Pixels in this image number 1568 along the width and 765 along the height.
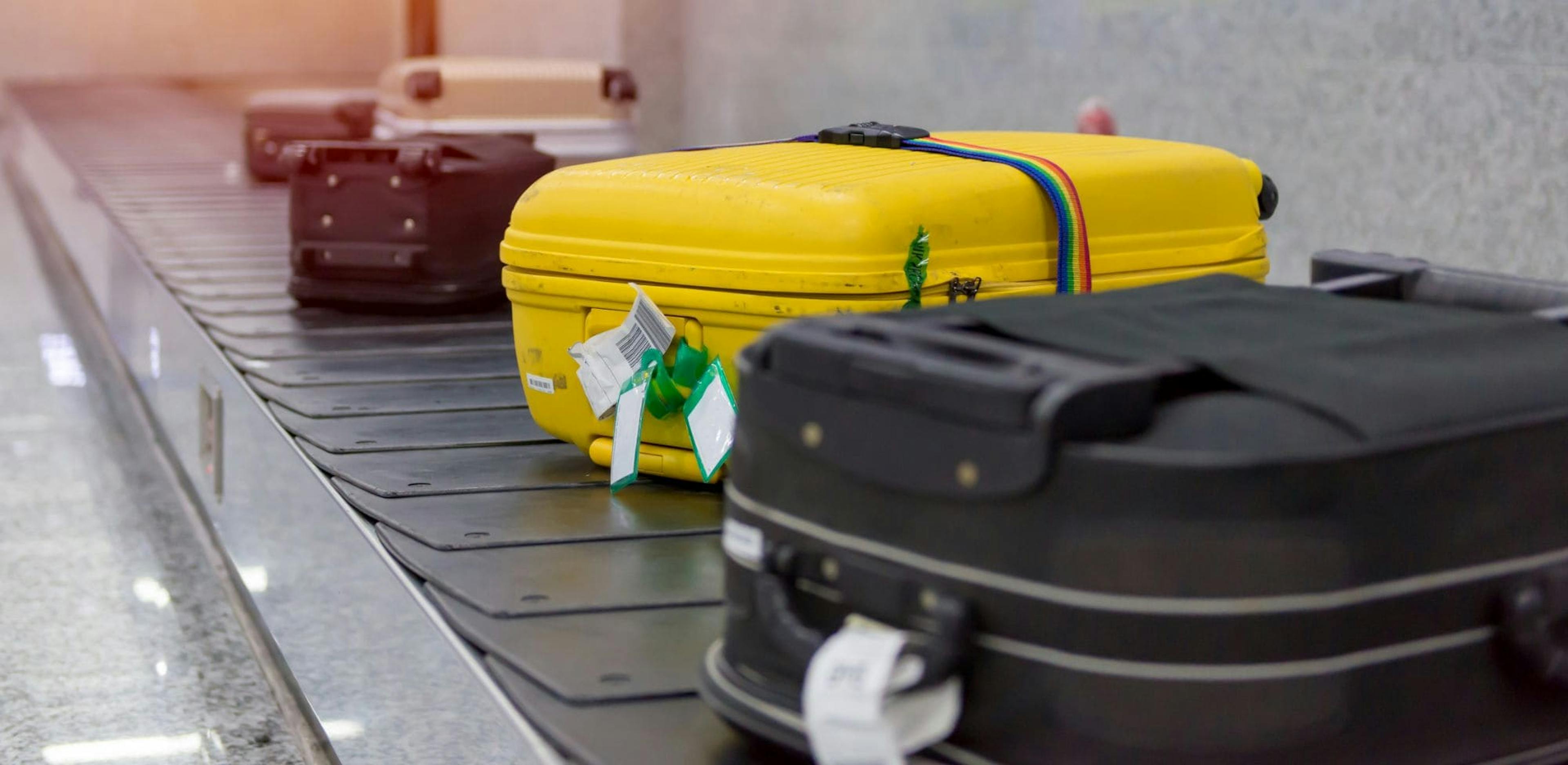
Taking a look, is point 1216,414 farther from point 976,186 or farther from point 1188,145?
point 1188,145

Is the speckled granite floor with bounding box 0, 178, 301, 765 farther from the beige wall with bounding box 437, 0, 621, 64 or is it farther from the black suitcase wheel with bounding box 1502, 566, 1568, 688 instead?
the beige wall with bounding box 437, 0, 621, 64

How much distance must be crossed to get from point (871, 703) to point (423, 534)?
0.73m

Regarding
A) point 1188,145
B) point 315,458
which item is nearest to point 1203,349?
point 1188,145

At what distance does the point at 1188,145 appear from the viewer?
1582mm

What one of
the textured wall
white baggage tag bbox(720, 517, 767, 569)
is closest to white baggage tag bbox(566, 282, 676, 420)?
white baggage tag bbox(720, 517, 767, 569)

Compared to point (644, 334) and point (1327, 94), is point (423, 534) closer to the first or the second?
point (644, 334)

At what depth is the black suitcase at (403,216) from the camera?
7.79 ft

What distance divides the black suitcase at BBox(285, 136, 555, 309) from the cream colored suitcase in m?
2.56

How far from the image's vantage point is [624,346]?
1389 millimetres

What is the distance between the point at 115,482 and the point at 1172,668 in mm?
2635

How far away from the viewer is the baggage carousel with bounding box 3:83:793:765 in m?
1.01

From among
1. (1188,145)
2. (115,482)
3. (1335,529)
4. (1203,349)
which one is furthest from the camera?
(115,482)

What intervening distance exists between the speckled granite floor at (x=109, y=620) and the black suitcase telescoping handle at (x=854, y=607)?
110 centimetres

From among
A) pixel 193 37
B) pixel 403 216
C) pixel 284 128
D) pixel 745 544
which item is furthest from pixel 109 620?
pixel 193 37
